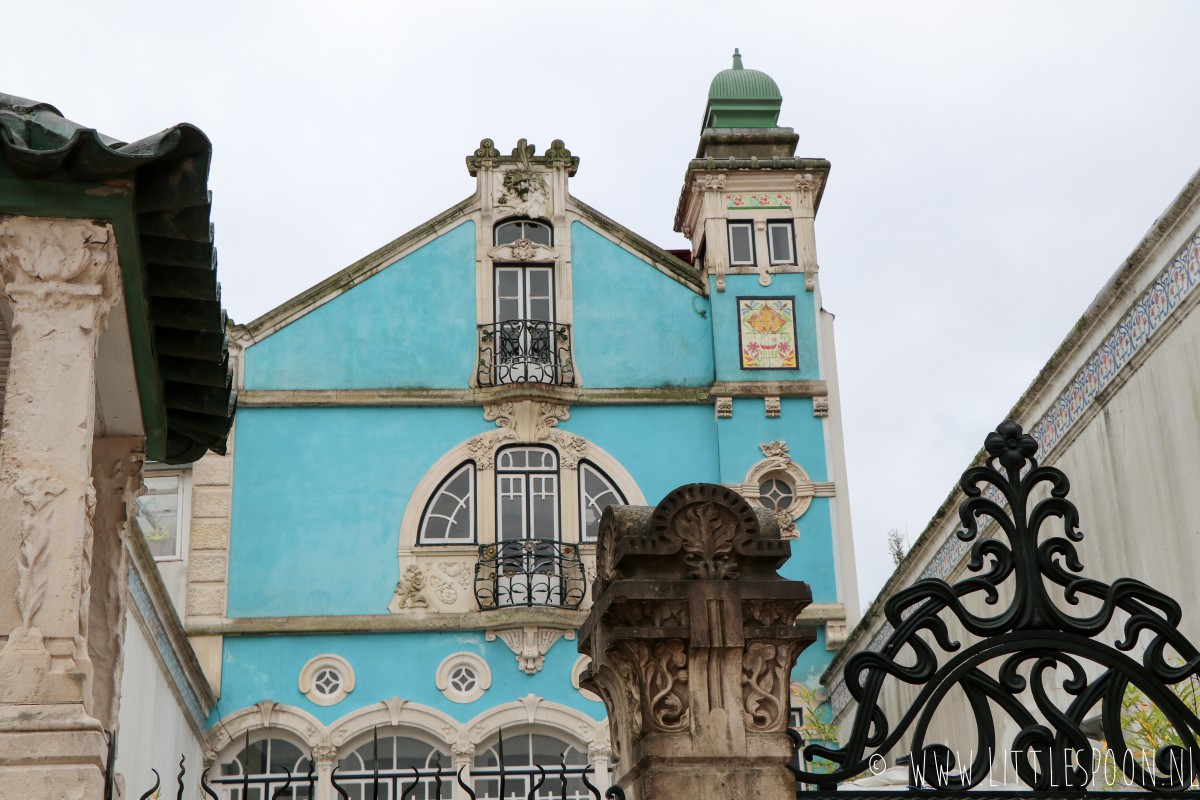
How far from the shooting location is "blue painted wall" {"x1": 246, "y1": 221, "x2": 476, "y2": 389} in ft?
68.4

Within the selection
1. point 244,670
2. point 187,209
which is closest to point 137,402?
point 187,209

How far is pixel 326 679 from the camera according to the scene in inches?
768

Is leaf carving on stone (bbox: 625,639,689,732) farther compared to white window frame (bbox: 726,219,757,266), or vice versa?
white window frame (bbox: 726,219,757,266)

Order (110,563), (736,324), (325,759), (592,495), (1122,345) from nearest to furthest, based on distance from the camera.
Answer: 1. (110,563)
2. (1122,345)
3. (325,759)
4. (592,495)
5. (736,324)

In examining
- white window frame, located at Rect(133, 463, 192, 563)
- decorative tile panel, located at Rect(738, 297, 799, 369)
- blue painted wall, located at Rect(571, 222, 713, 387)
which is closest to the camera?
white window frame, located at Rect(133, 463, 192, 563)

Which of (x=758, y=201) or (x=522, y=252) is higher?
(x=758, y=201)

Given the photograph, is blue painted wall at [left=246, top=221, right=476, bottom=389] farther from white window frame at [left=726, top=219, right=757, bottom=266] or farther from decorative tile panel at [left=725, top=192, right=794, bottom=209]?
decorative tile panel at [left=725, top=192, right=794, bottom=209]

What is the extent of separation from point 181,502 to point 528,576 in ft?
14.5

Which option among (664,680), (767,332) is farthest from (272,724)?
(664,680)

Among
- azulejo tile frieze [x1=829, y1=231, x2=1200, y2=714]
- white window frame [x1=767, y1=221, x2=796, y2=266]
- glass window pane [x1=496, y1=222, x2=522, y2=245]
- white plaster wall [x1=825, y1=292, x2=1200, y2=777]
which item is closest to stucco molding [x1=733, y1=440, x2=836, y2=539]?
white window frame [x1=767, y1=221, x2=796, y2=266]

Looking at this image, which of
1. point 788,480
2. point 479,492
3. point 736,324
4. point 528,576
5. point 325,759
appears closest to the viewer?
point 325,759

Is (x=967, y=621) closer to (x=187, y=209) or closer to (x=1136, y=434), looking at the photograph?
(x=187, y=209)

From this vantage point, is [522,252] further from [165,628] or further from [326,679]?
[165,628]

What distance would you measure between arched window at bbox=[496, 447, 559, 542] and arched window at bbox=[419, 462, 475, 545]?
1.21ft
